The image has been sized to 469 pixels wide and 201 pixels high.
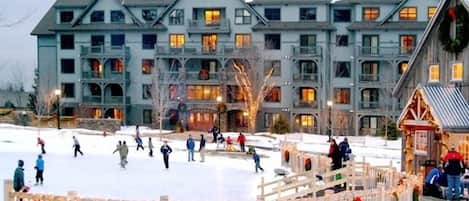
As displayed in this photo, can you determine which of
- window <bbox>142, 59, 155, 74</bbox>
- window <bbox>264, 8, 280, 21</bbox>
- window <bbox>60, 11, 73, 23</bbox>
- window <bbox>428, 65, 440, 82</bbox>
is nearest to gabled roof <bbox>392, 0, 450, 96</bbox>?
window <bbox>428, 65, 440, 82</bbox>

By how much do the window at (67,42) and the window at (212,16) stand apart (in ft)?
44.8

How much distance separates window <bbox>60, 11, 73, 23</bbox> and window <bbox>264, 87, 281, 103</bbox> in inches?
832

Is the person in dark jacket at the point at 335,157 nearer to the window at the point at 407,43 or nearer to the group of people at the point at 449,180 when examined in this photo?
the group of people at the point at 449,180

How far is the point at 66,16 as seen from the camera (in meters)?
70.7

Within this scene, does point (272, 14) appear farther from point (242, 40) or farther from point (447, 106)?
point (447, 106)

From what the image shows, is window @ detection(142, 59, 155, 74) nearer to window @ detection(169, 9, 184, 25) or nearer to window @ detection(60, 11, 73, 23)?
window @ detection(169, 9, 184, 25)

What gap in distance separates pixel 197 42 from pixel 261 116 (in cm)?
897

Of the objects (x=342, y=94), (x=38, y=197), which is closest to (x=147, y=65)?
(x=342, y=94)

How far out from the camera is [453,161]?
73.0 ft

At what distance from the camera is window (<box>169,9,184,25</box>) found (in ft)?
218

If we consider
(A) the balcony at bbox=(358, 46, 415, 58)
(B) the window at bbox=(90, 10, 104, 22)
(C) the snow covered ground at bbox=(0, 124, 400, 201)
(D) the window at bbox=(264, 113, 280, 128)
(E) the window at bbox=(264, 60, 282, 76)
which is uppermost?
(B) the window at bbox=(90, 10, 104, 22)

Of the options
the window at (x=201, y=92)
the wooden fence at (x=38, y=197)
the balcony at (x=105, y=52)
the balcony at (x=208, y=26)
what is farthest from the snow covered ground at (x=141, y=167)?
the balcony at (x=208, y=26)

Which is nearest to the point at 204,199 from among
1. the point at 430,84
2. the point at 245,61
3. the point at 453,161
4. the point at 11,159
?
the point at 453,161

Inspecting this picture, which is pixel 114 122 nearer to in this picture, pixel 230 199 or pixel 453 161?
pixel 230 199
